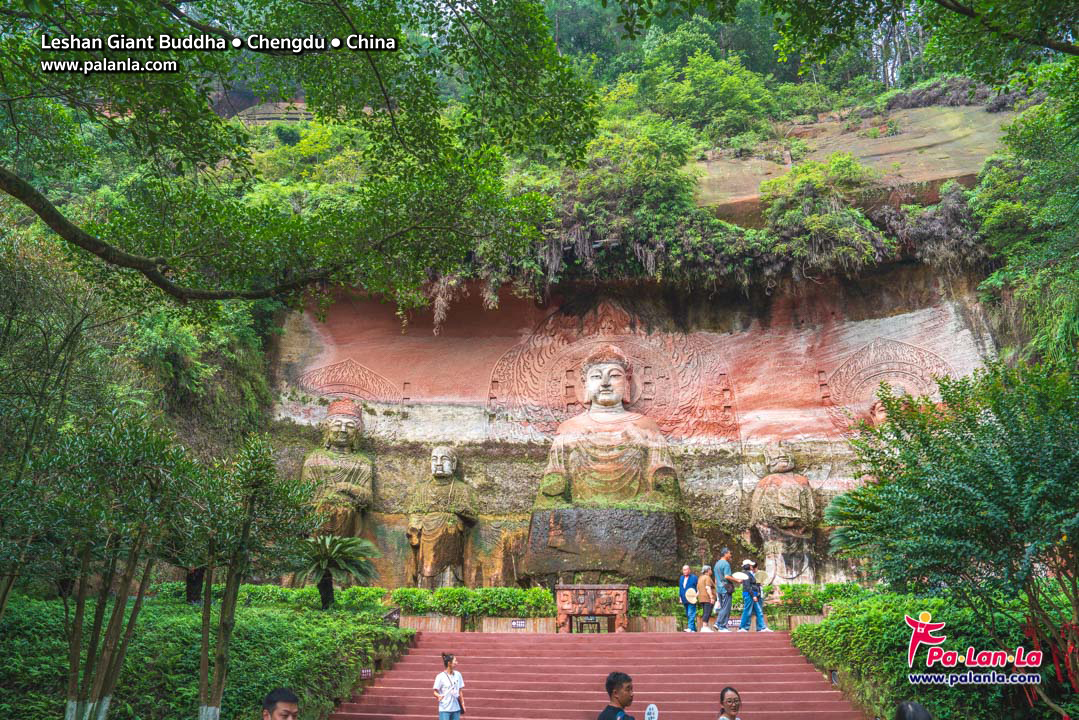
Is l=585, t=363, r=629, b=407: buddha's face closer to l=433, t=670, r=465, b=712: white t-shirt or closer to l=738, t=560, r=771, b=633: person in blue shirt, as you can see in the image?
l=738, t=560, r=771, b=633: person in blue shirt

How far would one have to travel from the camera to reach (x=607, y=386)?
17.0m

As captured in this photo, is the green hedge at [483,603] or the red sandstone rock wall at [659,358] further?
the red sandstone rock wall at [659,358]

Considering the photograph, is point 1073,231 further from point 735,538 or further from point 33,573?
point 33,573

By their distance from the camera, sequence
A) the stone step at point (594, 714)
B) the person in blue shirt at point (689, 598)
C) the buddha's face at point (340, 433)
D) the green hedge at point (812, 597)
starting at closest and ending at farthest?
the stone step at point (594, 714) → the person in blue shirt at point (689, 598) → the green hedge at point (812, 597) → the buddha's face at point (340, 433)

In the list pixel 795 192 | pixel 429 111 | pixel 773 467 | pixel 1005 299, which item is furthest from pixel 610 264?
pixel 429 111

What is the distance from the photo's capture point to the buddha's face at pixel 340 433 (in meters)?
16.9

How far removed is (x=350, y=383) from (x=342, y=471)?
2593 mm

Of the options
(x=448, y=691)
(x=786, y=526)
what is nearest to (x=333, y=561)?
(x=448, y=691)

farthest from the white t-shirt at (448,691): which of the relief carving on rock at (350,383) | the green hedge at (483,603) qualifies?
the relief carving on rock at (350,383)

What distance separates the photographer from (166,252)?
28.4ft

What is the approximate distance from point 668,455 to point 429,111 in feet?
→ 29.1

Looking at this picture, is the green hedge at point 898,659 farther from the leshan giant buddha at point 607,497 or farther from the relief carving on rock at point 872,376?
the relief carving on rock at point 872,376

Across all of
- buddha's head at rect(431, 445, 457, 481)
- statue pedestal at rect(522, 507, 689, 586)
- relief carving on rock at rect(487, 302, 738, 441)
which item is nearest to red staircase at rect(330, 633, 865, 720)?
statue pedestal at rect(522, 507, 689, 586)

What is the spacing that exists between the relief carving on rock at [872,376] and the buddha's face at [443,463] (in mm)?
7437
